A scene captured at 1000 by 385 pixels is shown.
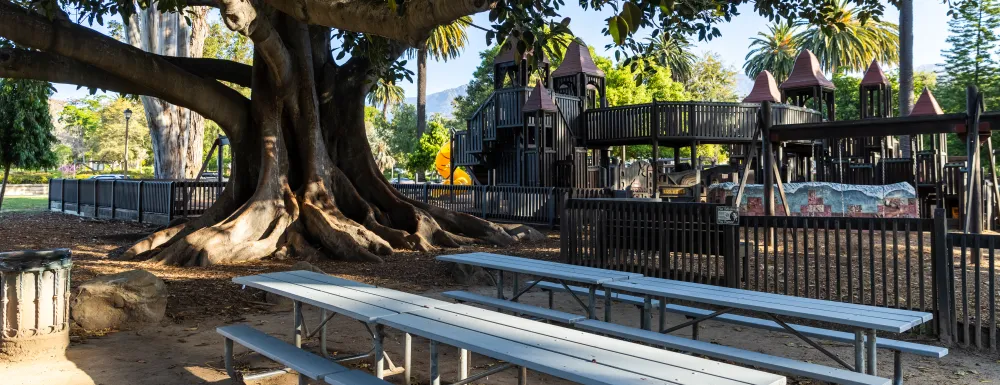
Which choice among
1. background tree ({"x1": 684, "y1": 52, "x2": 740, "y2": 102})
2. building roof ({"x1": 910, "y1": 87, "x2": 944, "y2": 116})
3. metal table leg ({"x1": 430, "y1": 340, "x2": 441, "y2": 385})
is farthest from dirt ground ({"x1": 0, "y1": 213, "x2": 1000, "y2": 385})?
background tree ({"x1": 684, "y1": 52, "x2": 740, "y2": 102})

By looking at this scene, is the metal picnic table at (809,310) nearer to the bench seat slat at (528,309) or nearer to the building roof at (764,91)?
the bench seat slat at (528,309)

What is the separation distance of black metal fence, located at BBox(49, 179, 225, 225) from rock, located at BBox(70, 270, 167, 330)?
13.2m

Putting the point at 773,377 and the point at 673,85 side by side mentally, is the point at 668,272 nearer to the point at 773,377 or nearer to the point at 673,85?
the point at 773,377

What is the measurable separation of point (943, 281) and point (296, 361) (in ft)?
20.3

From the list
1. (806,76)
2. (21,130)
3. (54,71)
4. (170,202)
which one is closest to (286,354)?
(54,71)

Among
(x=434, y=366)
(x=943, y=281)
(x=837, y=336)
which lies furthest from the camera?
(x=943, y=281)

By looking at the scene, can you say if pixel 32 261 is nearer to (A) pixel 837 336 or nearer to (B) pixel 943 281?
(A) pixel 837 336

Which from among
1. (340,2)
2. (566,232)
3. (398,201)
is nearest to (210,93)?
(398,201)

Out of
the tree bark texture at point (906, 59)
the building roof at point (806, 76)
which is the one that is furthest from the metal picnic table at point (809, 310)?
the tree bark texture at point (906, 59)

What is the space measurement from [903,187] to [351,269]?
15.9 m

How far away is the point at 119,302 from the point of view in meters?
7.25

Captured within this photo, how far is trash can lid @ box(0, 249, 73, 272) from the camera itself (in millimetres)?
5773

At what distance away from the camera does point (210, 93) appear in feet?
44.5

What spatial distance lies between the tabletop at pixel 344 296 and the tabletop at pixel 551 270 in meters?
1.54
